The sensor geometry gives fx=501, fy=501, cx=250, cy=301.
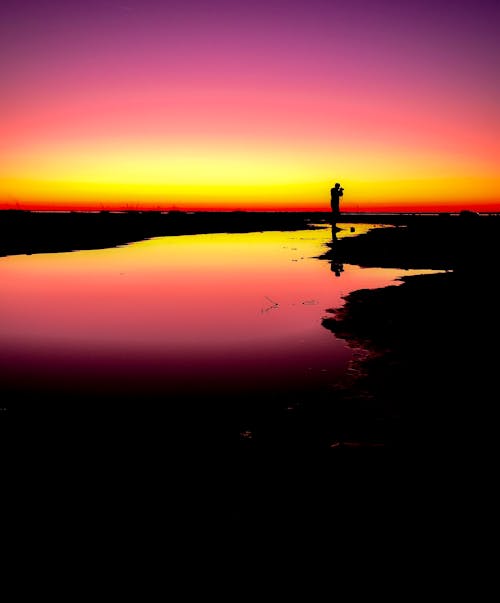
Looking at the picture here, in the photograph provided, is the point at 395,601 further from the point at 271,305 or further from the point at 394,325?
the point at 271,305

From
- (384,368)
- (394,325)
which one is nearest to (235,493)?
(384,368)

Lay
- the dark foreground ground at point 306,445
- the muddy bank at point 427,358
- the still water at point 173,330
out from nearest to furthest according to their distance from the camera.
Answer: the dark foreground ground at point 306,445, the muddy bank at point 427,358, the still water at point 173,330

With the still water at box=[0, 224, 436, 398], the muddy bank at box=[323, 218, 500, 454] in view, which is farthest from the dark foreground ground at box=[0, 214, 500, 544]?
the still water at box=[0, 224, 436, 398]

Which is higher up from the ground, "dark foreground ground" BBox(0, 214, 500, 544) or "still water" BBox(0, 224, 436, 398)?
"still water" BBox(0, 224, 436, 398)

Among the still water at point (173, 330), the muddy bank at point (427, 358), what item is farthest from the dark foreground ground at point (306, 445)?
the still water at point (173, 330)

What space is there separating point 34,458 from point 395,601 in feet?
14.2

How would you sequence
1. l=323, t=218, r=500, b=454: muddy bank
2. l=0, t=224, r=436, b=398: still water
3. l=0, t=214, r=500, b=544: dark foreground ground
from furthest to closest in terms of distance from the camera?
l=0, t=224, r=436, b=398: still water
l=323, t=218, r=500, b=454: muddy bank
l=0, t=214, r=500, b=544: dark foreground ground

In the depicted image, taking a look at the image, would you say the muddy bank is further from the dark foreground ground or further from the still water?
the still water

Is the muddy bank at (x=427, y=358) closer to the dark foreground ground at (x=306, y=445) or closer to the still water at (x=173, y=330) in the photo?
the dark foreground ground at (x=306, y=445)

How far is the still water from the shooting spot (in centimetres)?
893

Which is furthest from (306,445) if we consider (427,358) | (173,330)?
(173,330)

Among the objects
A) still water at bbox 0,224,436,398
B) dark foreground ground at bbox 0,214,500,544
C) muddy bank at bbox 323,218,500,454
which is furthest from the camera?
still water at bbox 0,224,436,398

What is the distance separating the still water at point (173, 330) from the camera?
893 centimetres

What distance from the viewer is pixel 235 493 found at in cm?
523
